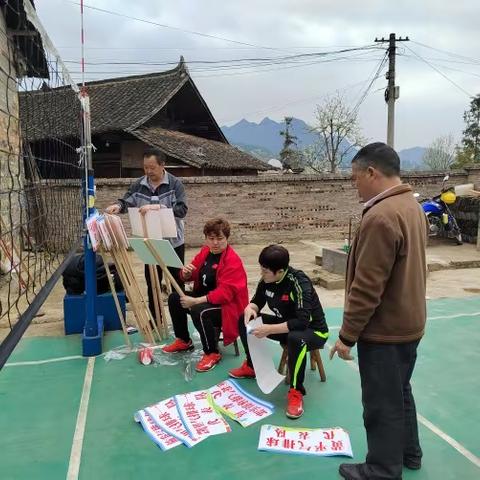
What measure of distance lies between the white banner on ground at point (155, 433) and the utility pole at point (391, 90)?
13433 millimetres

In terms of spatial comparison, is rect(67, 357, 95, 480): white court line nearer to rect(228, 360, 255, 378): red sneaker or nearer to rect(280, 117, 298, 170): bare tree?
rect(228, 360, 255, 378): red sneaker

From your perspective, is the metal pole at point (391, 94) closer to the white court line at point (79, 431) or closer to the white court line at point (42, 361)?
the white court line at point (42, 361)

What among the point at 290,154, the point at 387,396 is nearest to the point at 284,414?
the point at 387,396

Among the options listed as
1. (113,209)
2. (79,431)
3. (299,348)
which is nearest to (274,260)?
(299,348)

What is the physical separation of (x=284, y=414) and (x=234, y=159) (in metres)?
12.3

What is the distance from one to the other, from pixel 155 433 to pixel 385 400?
1289mm

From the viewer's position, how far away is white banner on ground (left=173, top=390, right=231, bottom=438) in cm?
255

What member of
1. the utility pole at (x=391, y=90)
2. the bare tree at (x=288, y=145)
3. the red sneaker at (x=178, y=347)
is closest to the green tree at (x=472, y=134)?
the bare tree at (x=288, y=145)

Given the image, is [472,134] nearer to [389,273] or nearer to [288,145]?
[288,145]

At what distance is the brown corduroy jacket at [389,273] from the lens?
1.73m

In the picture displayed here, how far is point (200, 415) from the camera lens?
269 cm

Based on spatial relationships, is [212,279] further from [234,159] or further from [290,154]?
[290,154]

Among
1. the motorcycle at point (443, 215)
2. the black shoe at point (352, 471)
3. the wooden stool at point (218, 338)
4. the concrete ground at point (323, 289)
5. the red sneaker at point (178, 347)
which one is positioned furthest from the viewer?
the motorcycle at point (443, 215)

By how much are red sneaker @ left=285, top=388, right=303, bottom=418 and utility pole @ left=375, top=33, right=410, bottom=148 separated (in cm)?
1300
